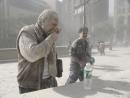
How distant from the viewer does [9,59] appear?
1753 cm

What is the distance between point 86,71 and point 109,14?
96.5 meters

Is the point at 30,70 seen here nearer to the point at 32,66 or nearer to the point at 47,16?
the point at 32,66

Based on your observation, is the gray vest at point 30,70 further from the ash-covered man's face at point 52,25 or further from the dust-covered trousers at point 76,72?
the dust-covered trousers at point 76,72

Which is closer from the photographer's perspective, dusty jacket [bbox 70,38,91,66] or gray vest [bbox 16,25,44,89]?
gray vest [bbox 16,25,44,89]

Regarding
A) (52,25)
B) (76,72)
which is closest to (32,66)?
(52,25)

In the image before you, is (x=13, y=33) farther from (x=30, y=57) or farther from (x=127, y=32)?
(x=127, y=32)

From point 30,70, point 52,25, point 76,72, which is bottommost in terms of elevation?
point 76,72

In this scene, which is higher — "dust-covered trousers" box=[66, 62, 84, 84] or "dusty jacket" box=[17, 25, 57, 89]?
"dusty jacket" box=[17, 25, 57, 89]

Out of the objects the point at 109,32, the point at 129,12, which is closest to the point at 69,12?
the point at 109,32

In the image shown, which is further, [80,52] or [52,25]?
[80,52]

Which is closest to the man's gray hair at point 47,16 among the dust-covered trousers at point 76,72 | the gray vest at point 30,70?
the gray vest at point 30,70

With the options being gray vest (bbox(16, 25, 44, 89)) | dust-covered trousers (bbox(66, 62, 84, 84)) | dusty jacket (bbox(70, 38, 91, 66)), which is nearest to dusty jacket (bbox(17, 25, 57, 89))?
gray vest (bbox(16, 25, 44, 89))

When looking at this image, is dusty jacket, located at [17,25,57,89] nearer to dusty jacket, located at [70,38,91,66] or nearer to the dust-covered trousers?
the dust-covered trousers

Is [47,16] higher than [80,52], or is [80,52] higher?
[47,16]
